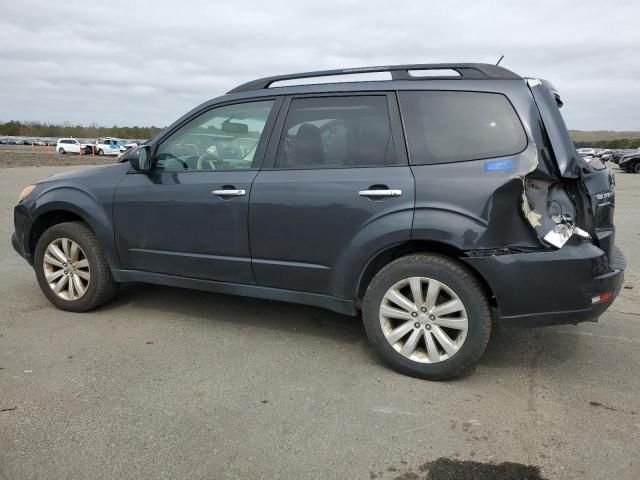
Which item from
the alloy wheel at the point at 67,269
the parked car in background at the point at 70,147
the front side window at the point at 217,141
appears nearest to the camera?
the front side window at the point at 217,141

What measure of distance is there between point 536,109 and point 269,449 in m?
2.49

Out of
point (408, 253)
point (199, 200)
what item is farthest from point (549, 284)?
point (199, 200)

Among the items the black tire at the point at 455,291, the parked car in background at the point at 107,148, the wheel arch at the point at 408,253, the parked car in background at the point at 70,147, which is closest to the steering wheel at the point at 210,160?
the wheel arch at the point at 408,253

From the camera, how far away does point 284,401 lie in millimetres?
3172

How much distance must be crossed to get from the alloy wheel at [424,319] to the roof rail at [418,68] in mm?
1359

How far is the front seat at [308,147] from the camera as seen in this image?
3770mm

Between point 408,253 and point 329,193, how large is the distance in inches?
25.5

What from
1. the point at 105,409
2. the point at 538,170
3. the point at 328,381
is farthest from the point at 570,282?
the point at 105,409

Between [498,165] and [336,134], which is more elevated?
[336,134]

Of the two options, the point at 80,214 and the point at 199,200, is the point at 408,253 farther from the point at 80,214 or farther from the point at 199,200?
the point at 80,214

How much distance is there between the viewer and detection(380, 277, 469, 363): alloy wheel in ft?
11.0

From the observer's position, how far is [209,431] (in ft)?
9.34

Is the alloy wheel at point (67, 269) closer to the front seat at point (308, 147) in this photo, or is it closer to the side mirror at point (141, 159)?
the side mirror at point (141, 159)

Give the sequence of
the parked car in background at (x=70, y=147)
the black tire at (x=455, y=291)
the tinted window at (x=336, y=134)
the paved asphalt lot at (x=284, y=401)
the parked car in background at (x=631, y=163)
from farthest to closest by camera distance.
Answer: the parked car in background at (x=70, y=147) < the parked car in background at (x=631, y=163) < the tinted window at (x=336, y=134) < the black tire at (x=455, y=291) < the paved asphalt lot at (x=284, y=401)
